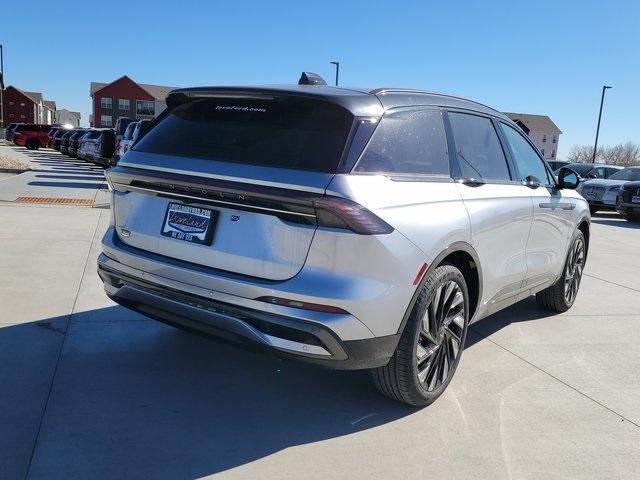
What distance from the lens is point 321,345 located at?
292cm

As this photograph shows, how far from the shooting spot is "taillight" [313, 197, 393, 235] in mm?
2830

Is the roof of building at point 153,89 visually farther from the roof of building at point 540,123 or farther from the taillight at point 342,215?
the taillight at point 342,215

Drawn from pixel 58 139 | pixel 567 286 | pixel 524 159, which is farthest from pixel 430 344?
pixel 58 139

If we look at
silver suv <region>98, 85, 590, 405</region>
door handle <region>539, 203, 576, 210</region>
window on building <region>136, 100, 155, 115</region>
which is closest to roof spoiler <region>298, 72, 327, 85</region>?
silver suv <region>98, 85, 590, 405</region>

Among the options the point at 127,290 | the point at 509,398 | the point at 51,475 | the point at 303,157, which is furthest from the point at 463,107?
the point at 51,475

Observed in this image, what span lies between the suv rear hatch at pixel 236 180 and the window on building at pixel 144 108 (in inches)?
3539

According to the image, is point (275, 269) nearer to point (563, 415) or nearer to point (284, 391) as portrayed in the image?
point (284, 391)

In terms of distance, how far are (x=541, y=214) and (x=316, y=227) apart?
2702 mm

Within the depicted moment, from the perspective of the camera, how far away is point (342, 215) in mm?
2834

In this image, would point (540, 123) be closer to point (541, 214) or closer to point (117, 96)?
point (117, 96)

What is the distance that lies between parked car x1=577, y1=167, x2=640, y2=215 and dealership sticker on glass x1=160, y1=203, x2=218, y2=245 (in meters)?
16.3

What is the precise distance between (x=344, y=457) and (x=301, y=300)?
2.73 ft

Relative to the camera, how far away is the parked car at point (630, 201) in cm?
1627

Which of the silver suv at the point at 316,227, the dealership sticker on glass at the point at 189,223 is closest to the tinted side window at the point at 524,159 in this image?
the silver suv at the point at 316,227
